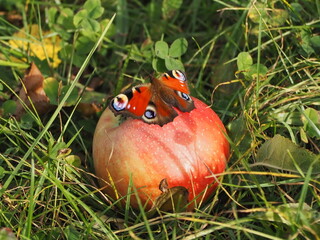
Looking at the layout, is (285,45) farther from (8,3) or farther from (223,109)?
(8,3)

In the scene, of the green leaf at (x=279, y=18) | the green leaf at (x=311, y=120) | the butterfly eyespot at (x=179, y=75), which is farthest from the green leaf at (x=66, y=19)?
the green leaf at (x=311, y=120)

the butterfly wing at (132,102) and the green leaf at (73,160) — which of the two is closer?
the butterfly wing at (132,102)

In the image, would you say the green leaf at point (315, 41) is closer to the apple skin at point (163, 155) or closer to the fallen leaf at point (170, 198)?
the apple skin at point (163, 155)

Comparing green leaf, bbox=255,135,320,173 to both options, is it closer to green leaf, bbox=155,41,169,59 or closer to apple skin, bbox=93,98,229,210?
apple skin, bbox=93,98,229,210

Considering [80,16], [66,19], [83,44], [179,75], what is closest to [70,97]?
[83,44]

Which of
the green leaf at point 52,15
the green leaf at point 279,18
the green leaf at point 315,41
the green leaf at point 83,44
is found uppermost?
the green leaf at point 279,18

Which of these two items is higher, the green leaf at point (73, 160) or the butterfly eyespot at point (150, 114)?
the butterfly eyespot at point (150, 114)

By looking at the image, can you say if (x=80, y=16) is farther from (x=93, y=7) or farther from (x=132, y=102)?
(x=132, y=102)
